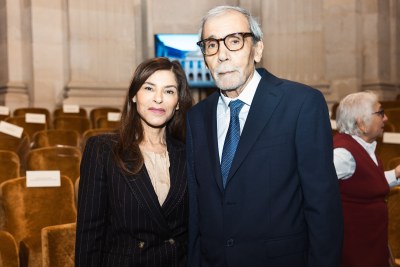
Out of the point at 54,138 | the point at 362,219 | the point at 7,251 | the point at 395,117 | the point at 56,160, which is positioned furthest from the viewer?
the point at 395,117

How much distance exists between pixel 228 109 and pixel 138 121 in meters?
0.43

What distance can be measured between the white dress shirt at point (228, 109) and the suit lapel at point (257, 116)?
1.5 inches

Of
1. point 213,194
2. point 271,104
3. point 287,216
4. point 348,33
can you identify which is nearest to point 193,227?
point 213,194

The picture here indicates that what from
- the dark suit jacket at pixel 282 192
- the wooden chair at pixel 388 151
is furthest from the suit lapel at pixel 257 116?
the wooden chair at pixel 388 151

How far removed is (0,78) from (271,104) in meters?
7.35

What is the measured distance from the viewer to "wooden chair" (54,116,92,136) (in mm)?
6293

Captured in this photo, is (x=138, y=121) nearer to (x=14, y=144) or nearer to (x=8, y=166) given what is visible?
(x=8, y=166)

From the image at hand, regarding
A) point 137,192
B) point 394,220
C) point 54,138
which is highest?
point 137,192

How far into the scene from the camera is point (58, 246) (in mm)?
2051

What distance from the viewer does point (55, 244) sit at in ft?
6.70

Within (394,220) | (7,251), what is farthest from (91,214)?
(394,220)

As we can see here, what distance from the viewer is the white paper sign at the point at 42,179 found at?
304 cm

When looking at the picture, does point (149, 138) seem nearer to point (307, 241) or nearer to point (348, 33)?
point (307, 241)

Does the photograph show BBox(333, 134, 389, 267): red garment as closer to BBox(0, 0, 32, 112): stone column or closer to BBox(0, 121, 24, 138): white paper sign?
BBox(0, 121, 24, 138): white paper sign
